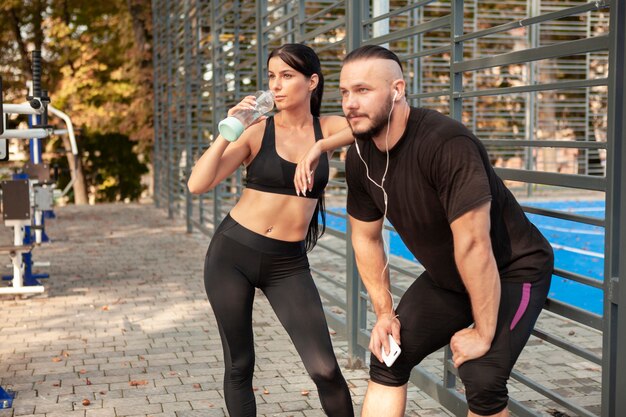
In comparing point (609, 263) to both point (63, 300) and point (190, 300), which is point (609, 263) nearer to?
point (190, 300)

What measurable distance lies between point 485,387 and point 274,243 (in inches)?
49.0

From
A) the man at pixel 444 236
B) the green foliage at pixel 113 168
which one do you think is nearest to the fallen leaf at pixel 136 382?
the man at pixel 444 236

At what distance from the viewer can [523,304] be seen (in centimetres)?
311

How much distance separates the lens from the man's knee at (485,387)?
3021mm

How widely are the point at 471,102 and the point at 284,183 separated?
1784cm

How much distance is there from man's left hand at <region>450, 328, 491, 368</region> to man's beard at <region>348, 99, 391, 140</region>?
2.44 feet

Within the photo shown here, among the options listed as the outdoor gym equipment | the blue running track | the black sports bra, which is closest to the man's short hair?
the black sports bra

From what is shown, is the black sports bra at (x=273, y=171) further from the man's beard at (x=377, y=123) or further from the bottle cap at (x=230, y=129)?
the man's beard at (x=377, y=123)

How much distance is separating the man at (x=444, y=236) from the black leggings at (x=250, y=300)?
20.4 inches

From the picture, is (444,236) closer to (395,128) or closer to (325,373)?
(395,128)

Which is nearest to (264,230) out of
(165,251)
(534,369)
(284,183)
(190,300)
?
(284,183)

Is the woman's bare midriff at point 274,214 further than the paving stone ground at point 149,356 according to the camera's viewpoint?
No

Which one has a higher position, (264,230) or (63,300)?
(264,230)

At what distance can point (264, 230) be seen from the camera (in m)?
3.92
